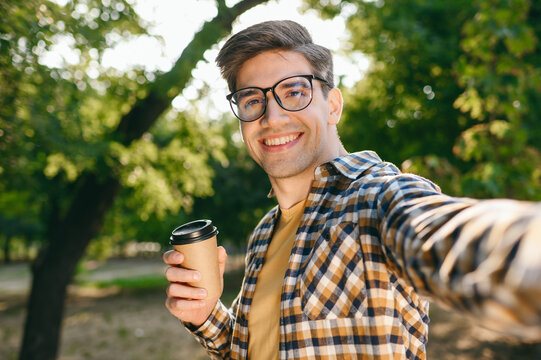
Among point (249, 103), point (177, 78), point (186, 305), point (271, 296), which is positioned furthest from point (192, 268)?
point (177, 78)

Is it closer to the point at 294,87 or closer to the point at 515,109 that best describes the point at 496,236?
the point at 294,87

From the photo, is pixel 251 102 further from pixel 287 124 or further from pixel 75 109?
pixel 75 109

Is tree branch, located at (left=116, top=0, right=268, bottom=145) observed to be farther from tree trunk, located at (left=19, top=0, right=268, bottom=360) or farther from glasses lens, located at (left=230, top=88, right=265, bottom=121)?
glasses lens, located at (left=230, top=88, right=265, bottom=121)

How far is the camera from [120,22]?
4707 millimetres

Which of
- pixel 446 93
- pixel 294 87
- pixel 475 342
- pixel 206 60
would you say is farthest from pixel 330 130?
pixel 475 342

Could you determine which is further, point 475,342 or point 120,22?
point 475,342

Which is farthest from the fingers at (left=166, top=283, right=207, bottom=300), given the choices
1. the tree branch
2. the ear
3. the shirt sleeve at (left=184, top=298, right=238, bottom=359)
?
the tree branch

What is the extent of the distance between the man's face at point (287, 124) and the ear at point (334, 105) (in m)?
0.10

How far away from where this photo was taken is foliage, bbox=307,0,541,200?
3.57 metres

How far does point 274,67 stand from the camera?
1657 millimetres

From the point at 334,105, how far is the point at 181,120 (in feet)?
18.6

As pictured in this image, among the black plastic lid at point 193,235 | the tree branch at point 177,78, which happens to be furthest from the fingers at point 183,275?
the tree branch at point 177,78

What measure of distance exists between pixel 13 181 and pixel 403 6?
6534 mm

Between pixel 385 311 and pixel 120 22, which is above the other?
pixel 120 22
